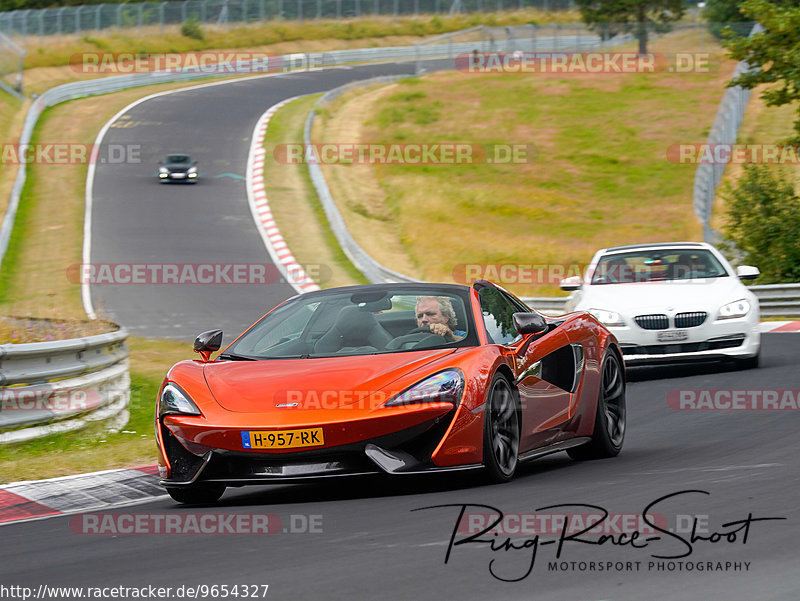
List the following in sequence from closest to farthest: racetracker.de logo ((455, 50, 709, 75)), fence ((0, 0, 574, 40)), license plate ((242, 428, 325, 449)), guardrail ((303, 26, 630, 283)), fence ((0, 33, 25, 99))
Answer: license plate ((242, 428, 325, 449)) < guardrail ((303, 26, 630, 283)) < fence ((0, 33, 25, 99)) < fence ((0, 0, 574, 40)) < racetracker.de logo ((455, 50, 709, 75))

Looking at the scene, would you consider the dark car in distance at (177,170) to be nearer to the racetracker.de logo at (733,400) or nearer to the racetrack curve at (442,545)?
the racetracker.de logo at (733,400)

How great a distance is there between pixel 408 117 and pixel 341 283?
2373cm

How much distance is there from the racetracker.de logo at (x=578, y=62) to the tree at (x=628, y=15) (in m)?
2.21

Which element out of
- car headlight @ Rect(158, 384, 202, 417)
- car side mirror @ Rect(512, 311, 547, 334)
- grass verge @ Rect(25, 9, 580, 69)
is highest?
car side mirror @ Rect(512, 311, 547, 334)

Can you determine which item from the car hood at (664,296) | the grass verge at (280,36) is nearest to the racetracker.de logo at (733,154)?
the car hood at (664,296)

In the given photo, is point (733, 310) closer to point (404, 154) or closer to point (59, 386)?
point (59, 386)

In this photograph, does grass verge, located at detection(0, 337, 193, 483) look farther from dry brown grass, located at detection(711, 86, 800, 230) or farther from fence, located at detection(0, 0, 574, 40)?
fence, located at detection(0, 0, 574, 40)

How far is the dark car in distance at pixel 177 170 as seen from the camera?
36438mm

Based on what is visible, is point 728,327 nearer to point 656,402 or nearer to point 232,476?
point 656,402

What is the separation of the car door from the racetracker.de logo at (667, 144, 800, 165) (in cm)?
2005

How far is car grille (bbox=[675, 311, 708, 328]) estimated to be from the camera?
13.9 meters

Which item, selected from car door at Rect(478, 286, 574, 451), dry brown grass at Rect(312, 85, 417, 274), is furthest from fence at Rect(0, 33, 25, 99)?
car door at Rect(478, 286, 574, 451)

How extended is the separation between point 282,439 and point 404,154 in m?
37.0

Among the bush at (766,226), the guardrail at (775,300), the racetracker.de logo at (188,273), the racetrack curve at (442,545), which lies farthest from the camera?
the racetracker.de logo at (188,273)
